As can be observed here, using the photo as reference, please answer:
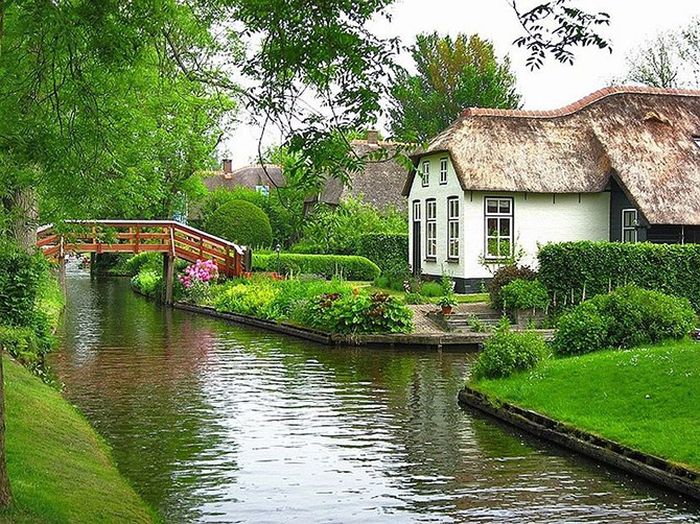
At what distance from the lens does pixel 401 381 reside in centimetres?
1967

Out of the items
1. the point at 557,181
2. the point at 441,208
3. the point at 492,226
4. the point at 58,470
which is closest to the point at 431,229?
the point at 441,208

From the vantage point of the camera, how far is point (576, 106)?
1453 inches

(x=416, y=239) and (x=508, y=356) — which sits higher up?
(x=416, y=239)

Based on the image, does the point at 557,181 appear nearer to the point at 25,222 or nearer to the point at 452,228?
the point at 452,228

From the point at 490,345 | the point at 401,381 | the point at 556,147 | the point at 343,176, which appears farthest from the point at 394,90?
the point at 556,147

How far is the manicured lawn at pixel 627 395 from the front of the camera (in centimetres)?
1237

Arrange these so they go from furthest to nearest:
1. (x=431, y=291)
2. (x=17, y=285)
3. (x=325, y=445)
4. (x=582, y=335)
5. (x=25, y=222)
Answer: (x=431, y=291) → (x=25, y=222) → (x=17, y=285) → (x=582, y=335) → (x=325, y=445)

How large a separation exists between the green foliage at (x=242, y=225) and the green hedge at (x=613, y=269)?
87.7 ft

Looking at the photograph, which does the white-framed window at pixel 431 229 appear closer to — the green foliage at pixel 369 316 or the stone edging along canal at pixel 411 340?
the green foliage at pixel 369 316

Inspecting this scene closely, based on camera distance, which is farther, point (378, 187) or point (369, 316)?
point (378, 187)

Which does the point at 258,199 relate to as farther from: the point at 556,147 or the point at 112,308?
the point at 556,147

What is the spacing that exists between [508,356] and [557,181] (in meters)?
18.4

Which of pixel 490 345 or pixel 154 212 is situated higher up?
pixel 154 212

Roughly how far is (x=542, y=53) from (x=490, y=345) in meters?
10.3
